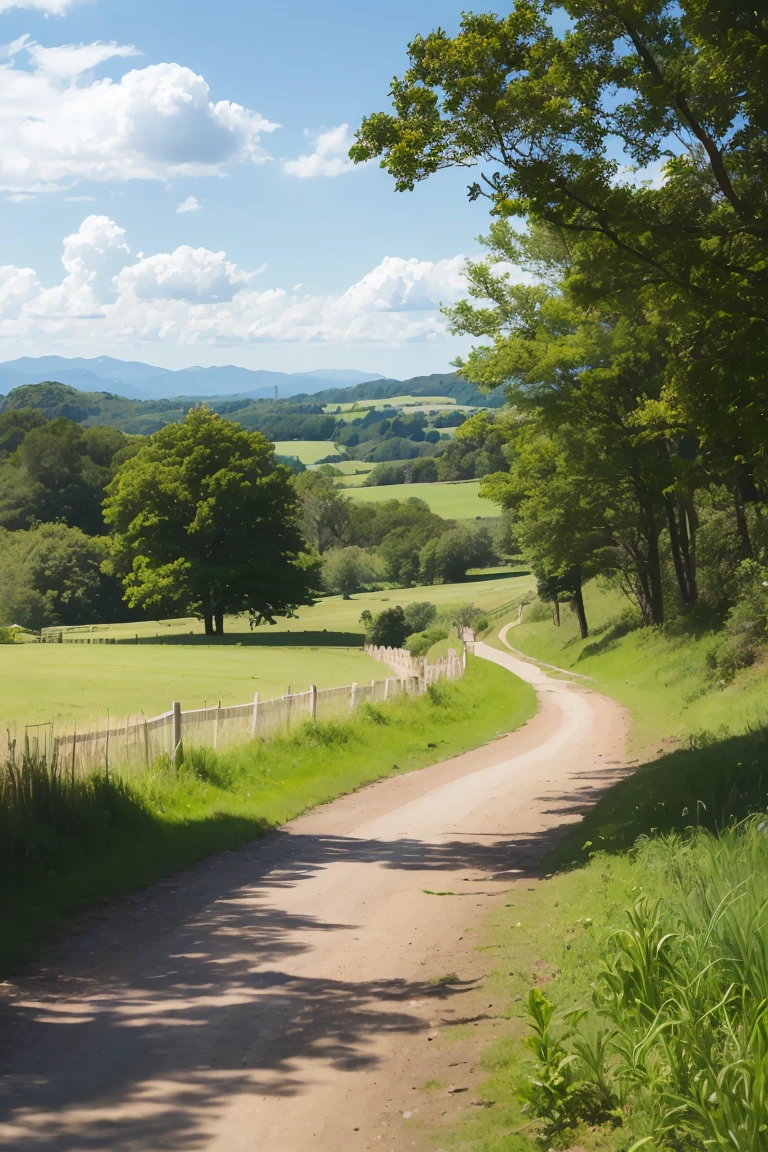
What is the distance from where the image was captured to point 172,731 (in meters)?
17.0

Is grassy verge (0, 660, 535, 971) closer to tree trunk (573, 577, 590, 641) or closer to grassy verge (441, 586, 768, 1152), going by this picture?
grassy verge (441, 586, 768, 1152)

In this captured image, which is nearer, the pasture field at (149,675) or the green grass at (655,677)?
the green grass at (655,677)

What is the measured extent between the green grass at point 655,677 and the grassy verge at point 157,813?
20.1 ft

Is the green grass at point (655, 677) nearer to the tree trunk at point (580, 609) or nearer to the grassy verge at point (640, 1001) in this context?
the tree trunk at point (580, 609)

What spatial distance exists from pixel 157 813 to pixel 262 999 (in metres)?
7.13

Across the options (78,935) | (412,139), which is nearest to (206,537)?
(412,139)

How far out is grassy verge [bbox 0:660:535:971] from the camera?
1093cm

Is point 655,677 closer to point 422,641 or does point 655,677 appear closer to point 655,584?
point 655,584

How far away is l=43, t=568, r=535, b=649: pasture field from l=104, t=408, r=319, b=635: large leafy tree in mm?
2927

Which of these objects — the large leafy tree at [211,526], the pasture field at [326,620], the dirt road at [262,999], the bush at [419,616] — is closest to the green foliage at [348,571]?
the pasture field at [326,620]

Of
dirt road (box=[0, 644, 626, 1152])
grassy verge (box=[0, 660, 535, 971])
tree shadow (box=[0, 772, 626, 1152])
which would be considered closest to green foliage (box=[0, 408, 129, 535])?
grassy verge (box=[0, 660, 535, 971])

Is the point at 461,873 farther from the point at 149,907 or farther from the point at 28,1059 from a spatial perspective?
the point at 28,1059

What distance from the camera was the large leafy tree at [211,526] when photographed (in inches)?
2810

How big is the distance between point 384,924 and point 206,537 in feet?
208
